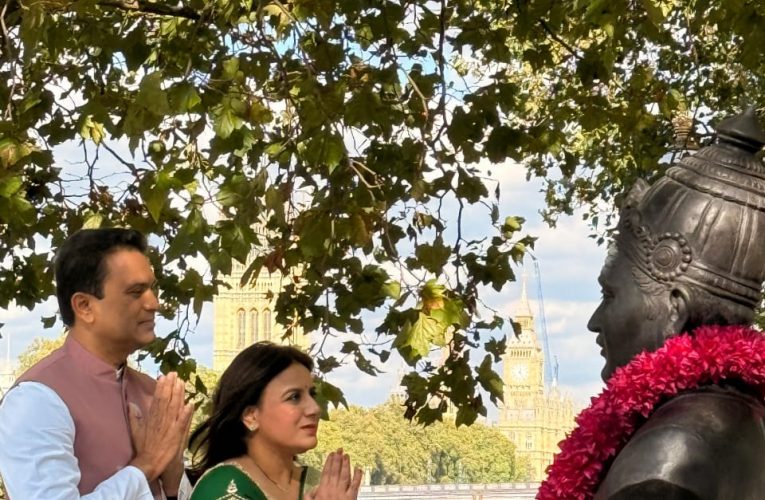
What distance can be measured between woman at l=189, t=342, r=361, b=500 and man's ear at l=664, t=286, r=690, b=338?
1.43 m

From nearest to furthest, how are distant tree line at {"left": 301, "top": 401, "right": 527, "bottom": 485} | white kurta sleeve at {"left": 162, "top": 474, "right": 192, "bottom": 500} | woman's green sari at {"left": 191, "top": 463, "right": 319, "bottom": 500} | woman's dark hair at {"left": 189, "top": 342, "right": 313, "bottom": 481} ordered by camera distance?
white kurta sleeve at {"left": 162, "top": 474, "right": 192, "bottom": 500} < woman's green sari at {"left": 191, "top": 463, "right": 319, "bottom": 500} < woman's dark hair at {"left": 189, "top": 342, "right": 313, "bottom": 481} < distant tree line at {"left": 301, "top": 401, "right": 527, "bottom": 485}

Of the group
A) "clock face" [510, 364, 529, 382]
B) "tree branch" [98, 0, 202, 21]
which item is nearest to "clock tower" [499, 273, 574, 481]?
"clock face" [510, 364, 529, 382]

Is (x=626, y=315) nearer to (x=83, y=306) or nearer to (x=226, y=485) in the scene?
(x=83, y=306)

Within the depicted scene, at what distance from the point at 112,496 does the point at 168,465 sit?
0.25 meters

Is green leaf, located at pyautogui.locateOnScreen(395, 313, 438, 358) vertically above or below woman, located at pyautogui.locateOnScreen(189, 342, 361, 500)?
above

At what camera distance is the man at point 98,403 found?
3.33m

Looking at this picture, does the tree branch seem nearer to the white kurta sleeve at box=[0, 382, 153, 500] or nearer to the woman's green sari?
the woman's green sari

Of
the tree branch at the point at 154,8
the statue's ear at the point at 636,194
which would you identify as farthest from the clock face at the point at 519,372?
the statue's ear at the point at 636,194

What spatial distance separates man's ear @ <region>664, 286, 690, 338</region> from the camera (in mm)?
2938

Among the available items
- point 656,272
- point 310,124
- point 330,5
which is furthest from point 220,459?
point 330,5

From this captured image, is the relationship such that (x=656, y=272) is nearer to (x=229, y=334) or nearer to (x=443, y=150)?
(x=443, y=150)

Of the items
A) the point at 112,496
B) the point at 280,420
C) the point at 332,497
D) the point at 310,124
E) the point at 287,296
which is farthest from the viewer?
the point at 287,296

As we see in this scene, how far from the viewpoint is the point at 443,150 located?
304 inches

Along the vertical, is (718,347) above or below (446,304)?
below
